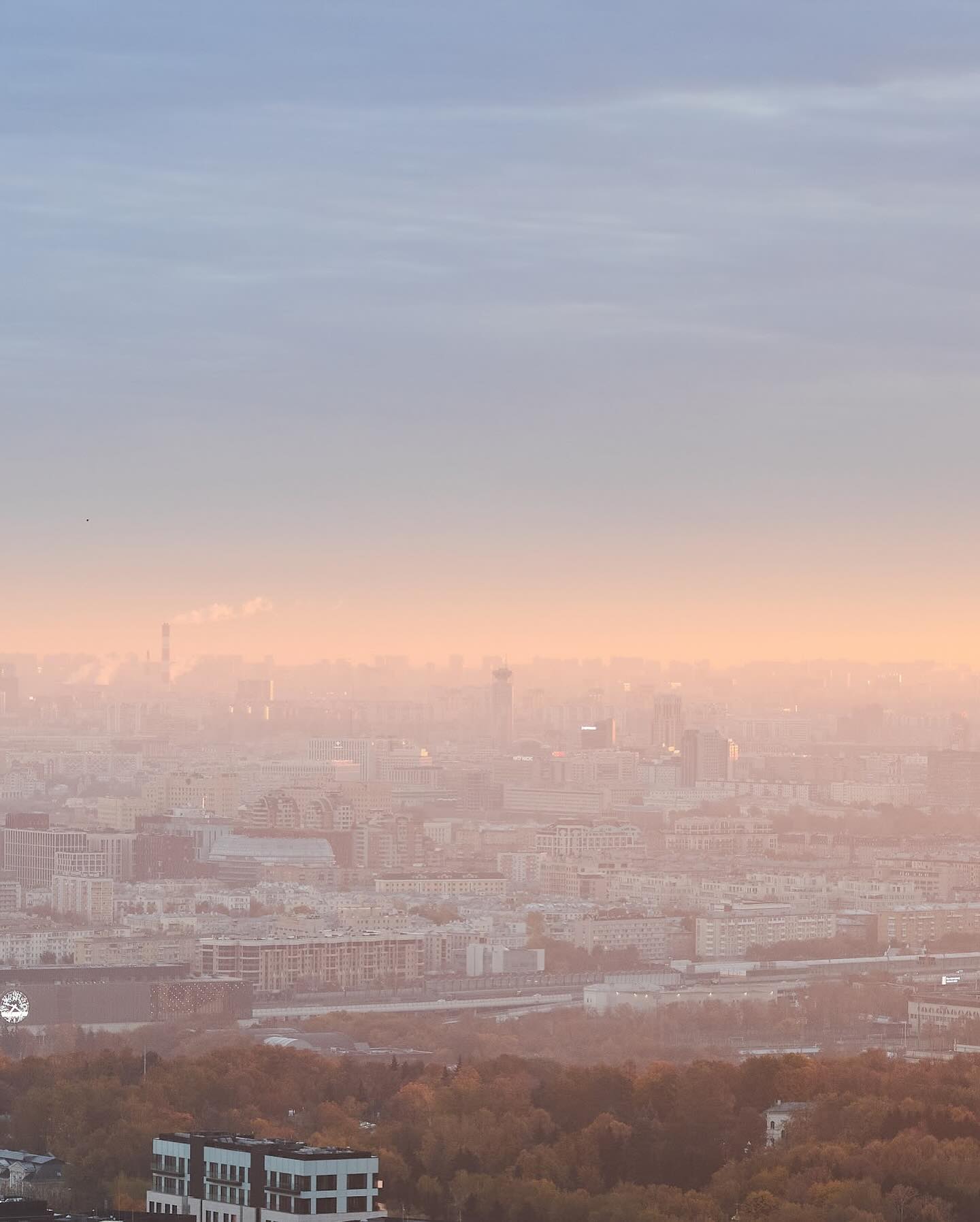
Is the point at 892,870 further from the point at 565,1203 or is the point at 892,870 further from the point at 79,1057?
the point at 565,1203

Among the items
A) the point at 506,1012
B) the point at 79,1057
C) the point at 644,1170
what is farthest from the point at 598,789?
the point at 644,1170

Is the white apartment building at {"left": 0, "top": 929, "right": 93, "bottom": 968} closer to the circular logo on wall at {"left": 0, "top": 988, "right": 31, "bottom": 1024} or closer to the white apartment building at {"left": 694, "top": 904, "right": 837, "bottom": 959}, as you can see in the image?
the circular logo on wall at {"left": 0, "top": 988, "right": 31, "bottom": 1024}

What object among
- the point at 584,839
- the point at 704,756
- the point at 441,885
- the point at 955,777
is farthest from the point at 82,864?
the point at 955,777

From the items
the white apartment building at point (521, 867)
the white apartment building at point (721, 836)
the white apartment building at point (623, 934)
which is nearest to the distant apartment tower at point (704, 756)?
the white apartment building at point (721, 836)

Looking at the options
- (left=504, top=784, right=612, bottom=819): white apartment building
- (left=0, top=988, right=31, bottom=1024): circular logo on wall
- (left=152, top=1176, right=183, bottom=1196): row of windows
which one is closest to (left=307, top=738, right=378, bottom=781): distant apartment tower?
(left=504, top=784, right=612, bottom=819): white apartment building

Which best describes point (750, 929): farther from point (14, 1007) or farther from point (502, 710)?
point (502, 710)

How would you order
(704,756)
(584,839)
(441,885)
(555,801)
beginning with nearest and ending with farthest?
(441,885), (584,839), (555,801), (704,756)
